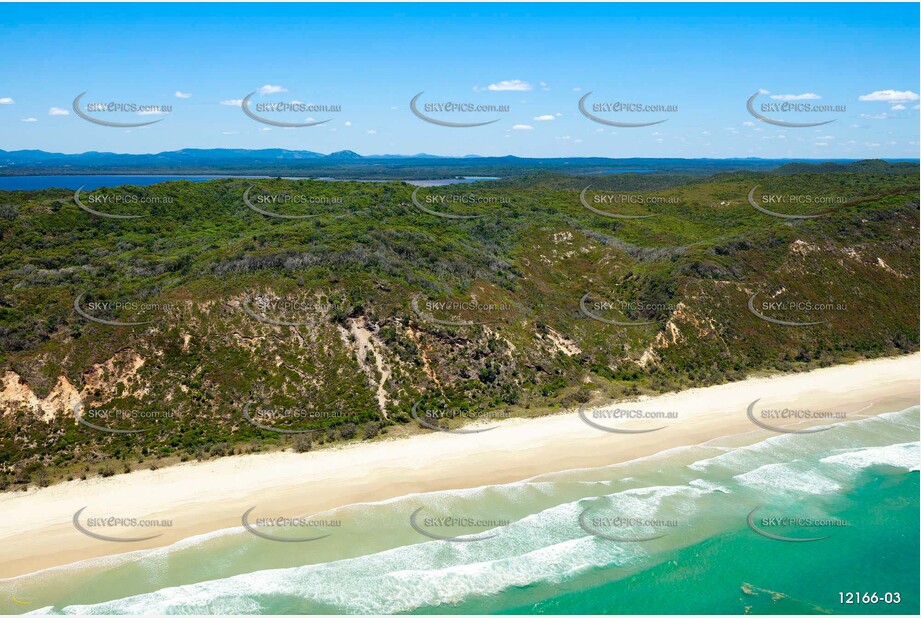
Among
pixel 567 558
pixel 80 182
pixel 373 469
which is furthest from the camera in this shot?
pixel 80 182

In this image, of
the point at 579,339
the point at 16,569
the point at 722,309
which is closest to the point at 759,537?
the point at 579,339

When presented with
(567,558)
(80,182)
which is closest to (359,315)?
(567,558)

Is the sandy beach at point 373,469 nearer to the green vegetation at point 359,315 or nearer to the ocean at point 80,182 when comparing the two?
the green vegetation at point 359,315

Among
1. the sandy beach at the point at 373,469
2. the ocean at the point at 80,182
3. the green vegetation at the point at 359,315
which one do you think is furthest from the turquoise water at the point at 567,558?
the ocean at the point at 80,182

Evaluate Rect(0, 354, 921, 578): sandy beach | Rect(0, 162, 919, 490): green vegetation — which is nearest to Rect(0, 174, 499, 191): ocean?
Rect(0, 162, 919, 490): green vegetation

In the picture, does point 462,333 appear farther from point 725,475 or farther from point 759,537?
point 759,537

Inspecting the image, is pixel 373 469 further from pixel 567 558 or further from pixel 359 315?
pixel 359 315
